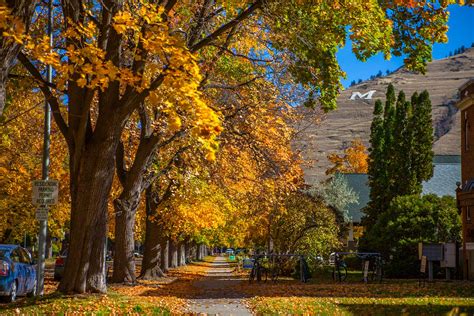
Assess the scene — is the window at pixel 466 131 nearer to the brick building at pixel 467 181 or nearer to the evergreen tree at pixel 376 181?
the brick building at pixel 467 181

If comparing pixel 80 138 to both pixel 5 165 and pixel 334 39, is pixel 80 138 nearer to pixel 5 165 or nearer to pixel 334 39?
pixel 334 39

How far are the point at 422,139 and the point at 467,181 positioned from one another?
16.5 m

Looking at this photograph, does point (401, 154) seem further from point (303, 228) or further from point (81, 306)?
point (81, 306)

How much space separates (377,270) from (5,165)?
59.7ft

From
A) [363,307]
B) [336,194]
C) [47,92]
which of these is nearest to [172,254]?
[336,194]

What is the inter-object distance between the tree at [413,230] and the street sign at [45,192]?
71.9ft

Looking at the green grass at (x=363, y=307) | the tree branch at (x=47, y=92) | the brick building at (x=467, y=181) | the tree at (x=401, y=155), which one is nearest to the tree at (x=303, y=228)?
the tree at (x=401, y=155)

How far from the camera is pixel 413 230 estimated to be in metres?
39.0

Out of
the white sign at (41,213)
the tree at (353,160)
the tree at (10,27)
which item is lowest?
the white sign at (41,213)

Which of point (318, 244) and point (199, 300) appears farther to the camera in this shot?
point (318, 244)

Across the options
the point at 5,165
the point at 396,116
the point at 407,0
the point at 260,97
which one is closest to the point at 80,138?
the point at 407,0

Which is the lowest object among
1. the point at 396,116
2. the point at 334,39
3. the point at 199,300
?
the point at 199,300

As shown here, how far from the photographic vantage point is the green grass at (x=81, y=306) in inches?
559

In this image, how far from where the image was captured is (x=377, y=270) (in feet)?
113
